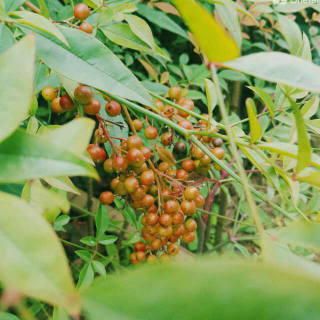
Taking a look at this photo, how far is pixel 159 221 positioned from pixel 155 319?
1.36 feet

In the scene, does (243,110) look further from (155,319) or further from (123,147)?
(155,319)

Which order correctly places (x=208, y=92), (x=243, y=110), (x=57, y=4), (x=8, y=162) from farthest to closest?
(x=243, y=110)
(x=57, y=4)
(x=208, y=92)
(x=8, y=162)

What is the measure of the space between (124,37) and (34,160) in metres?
0.40

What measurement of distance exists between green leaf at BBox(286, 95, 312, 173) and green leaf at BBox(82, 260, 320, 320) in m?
0.20

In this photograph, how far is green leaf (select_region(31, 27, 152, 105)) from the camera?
1.32ft

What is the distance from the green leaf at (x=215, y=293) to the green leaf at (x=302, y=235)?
0.12m

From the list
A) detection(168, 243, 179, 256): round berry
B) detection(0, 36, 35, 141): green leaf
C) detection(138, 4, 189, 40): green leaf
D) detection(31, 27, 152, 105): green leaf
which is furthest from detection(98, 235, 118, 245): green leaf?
detection(138, 4, 189, 40): green leaf

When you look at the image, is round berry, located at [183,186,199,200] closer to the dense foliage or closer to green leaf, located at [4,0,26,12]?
the dense foliage

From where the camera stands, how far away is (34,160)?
0.24m

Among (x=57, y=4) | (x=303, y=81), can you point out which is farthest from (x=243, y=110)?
(x=303, y=81)

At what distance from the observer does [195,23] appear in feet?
0.78

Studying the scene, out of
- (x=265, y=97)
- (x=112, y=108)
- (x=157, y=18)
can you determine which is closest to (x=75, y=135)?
(x=112, y=108)

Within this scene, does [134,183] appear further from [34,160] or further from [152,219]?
[34,160]

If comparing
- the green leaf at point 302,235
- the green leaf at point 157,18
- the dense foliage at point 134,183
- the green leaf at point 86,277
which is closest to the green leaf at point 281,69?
the dense foliage at point 134,183
